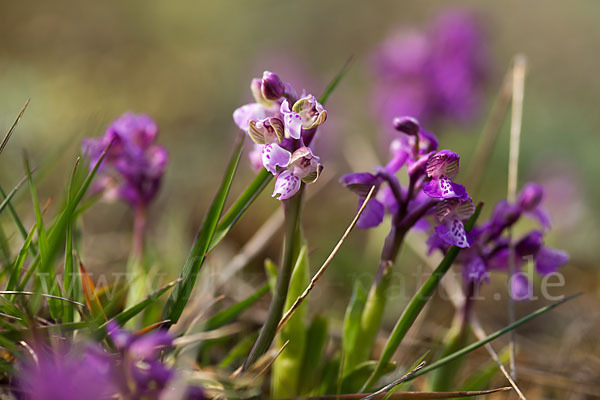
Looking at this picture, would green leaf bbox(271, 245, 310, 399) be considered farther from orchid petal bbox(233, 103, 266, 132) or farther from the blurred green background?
orchid petal bbox(233, 103, 266, 132)

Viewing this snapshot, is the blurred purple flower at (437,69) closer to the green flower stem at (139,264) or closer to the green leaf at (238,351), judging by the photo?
the green flower stem at (139,264)

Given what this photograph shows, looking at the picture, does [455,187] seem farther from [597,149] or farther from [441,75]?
[597,149]

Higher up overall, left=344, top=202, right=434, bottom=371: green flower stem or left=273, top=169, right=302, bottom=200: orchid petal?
left=273, top=169, right=302, bottom=200: orchid petal

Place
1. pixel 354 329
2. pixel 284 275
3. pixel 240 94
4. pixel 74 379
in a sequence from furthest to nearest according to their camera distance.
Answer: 1. pixel 240 94
2. pixel 354 329
3. pixel 284 275
4. pixel 74 379

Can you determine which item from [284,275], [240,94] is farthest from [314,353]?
[240,94]

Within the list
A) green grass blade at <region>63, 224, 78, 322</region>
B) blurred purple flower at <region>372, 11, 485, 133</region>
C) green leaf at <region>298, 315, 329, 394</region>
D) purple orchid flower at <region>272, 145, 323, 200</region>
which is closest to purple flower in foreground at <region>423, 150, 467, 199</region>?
purple orchid flower at <region>272, 145, 323, 200</region>

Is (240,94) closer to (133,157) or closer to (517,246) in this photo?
(133,157)

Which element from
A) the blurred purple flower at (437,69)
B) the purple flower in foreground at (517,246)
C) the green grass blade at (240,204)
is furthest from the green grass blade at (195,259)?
the blurred purple flower at (437,69)
